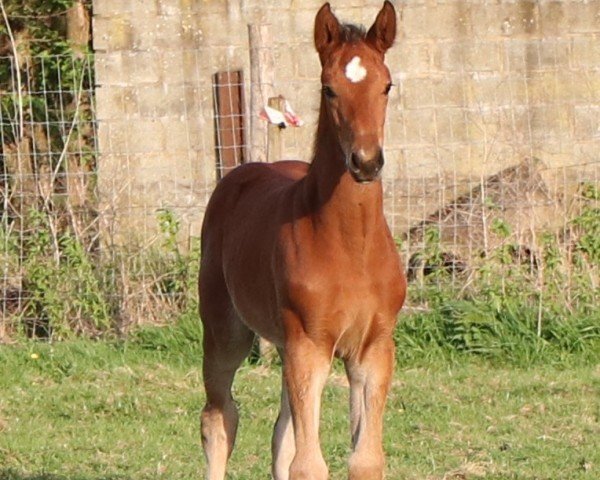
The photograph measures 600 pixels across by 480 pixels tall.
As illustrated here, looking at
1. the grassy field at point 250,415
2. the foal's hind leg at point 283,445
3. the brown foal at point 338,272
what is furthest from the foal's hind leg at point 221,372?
the brown foal at point 338,272

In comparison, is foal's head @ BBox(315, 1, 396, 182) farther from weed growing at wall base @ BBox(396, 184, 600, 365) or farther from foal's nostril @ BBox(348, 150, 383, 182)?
weed growing at wall base @ BBox(396, 184, 600, 365)

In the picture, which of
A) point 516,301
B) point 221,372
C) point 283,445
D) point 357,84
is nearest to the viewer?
point 357,84

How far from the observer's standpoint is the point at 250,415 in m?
8.45

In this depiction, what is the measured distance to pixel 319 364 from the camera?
5770 mm

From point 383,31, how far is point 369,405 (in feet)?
4.84

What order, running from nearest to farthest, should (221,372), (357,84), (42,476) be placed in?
(357,84), (221,372), (42,476)

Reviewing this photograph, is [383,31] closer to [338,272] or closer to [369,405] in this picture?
[338,272]

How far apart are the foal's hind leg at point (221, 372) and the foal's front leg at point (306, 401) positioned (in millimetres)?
1082

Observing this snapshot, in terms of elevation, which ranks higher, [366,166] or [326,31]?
[326,31]

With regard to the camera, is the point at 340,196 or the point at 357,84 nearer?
the point at 357,84

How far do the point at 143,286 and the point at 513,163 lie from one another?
303 cm

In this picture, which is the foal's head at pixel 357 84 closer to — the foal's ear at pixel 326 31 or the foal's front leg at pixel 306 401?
the foal's ear at pixel 326 31

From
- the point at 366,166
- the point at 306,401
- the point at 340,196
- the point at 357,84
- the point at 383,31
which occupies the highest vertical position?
the point at 383,31

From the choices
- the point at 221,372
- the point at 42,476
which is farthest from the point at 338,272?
the point at 42,476
